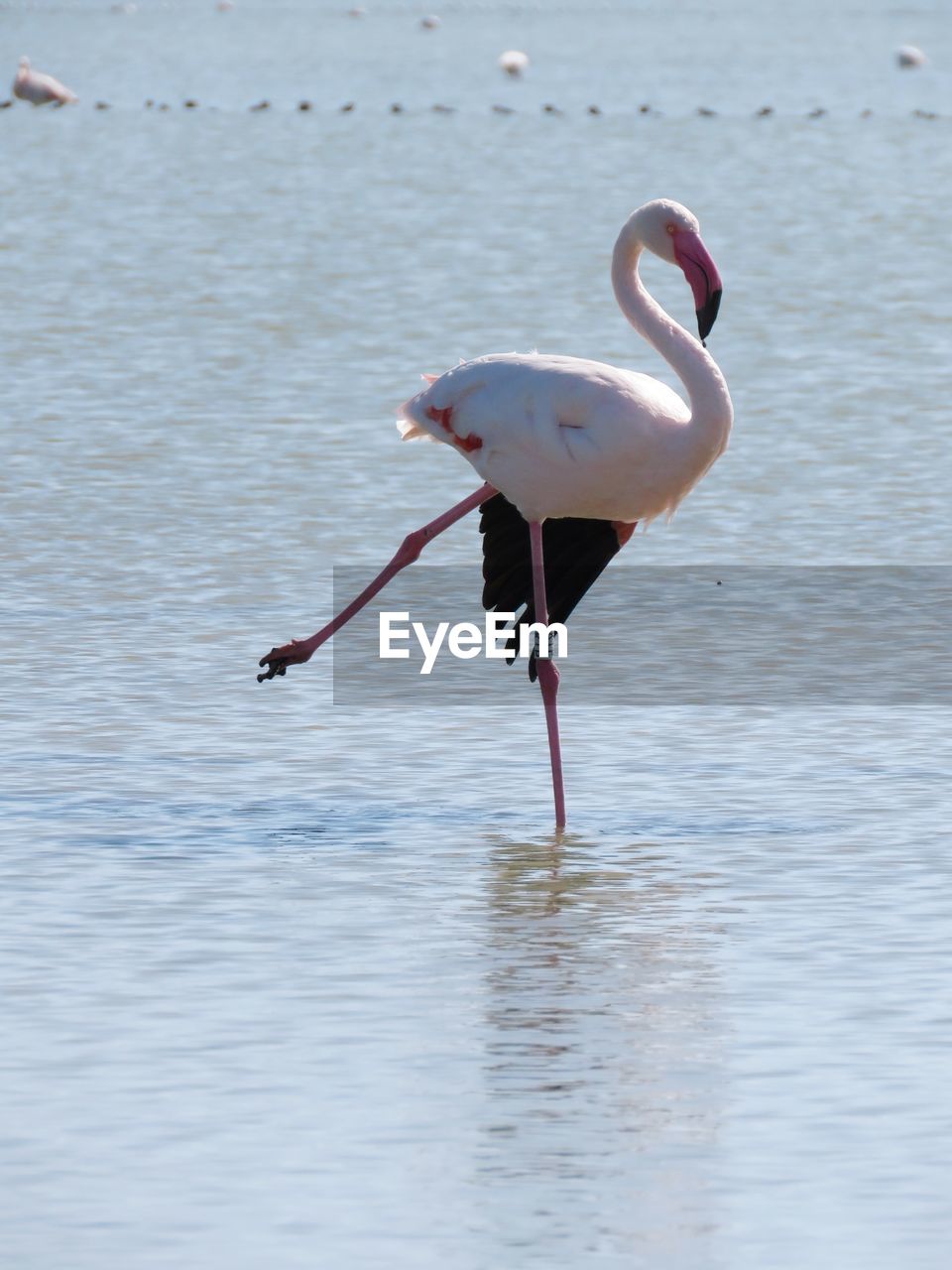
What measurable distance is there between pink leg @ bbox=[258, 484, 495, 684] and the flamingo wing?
0.33 ft

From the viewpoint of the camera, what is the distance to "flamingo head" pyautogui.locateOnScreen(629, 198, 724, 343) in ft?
29.1

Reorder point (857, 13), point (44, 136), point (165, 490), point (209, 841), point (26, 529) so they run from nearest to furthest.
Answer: point (209, 841)
point (26, 529)
point (165, 490)
point (44, 136)
point (857, 13)

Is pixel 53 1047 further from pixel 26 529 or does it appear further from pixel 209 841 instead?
pixel 26 529

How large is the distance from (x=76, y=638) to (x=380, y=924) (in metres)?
3.75

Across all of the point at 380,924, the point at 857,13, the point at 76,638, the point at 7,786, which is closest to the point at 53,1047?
the point at 380,924

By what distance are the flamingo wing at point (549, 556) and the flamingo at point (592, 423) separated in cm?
2

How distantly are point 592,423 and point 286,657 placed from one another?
144 centimetres

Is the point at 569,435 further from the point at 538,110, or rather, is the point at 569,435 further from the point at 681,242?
the point at 538,110

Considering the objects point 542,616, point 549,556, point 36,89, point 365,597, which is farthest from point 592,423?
point 36,89

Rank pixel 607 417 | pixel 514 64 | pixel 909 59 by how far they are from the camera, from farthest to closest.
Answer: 1. pixel 909 59
2. pixel 514 64
3. pixel 607 417

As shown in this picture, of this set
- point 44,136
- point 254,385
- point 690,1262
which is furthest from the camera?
point 44,136

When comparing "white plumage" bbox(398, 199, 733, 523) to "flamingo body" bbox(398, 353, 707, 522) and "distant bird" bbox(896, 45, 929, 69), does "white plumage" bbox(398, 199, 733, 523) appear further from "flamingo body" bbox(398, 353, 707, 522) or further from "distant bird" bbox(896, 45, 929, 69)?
"distant bird" bbox(896, 45, 929, 69)

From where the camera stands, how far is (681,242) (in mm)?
8914

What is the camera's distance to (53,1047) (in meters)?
6.36
